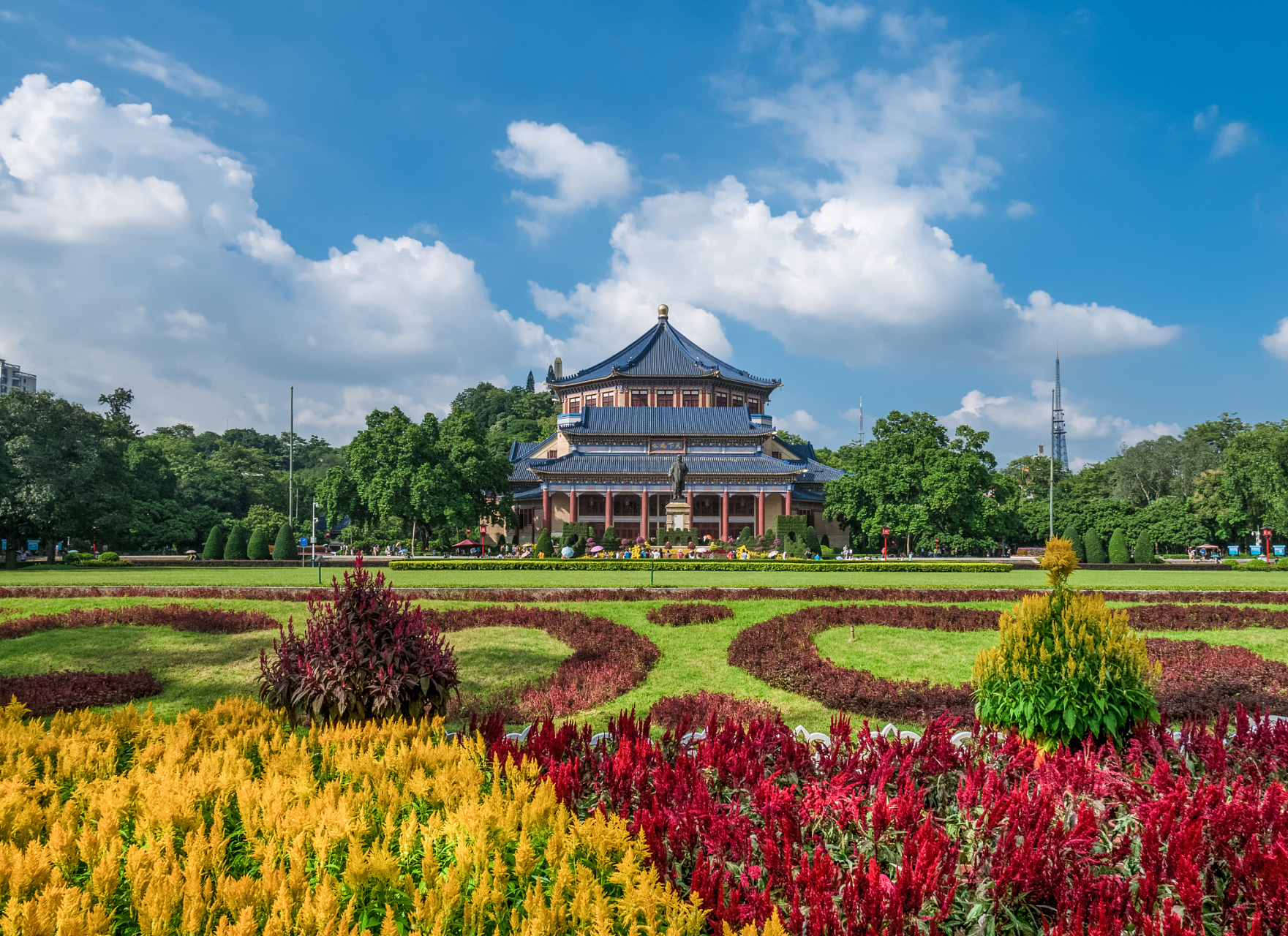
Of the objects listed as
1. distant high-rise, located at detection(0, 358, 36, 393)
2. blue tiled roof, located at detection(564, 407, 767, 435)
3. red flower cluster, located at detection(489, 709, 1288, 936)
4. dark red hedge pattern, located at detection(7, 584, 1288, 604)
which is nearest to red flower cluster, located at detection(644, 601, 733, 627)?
dark red hedge pattern, located at detection(7, 584, 1288, 604)

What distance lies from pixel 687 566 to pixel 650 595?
1321 cm

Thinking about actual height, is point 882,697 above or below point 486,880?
below

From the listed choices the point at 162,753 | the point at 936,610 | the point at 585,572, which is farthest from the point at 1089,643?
the point at 585,572

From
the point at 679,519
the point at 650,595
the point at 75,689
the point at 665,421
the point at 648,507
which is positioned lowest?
the point at 75,689

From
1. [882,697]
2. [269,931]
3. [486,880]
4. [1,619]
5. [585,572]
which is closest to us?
[269,931]

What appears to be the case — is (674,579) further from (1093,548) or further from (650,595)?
Result: (1093,548)

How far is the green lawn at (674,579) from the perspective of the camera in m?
19.0

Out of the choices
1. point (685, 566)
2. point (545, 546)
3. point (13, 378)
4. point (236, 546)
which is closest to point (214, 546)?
point (236, 546)

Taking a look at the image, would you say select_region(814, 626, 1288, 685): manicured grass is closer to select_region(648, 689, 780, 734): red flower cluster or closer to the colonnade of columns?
select_region(648, 689, 780, 734): red flower cluster

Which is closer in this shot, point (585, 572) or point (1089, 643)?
point (1089, 643)

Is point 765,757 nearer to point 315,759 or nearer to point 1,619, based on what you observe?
point 315,759

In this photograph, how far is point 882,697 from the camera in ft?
24.8

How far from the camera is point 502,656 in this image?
33.1 feet

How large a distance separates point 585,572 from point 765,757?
20.9 metres
